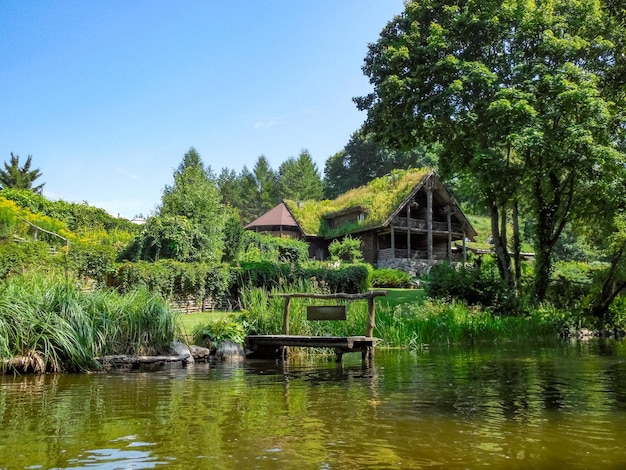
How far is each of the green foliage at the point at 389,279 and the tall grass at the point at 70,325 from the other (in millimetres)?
19462

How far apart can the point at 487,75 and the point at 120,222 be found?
2975cm

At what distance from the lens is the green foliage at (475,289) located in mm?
18844

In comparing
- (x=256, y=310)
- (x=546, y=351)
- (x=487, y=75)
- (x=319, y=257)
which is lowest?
(x=546, y=351)

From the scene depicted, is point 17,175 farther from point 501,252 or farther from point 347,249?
point 501,252

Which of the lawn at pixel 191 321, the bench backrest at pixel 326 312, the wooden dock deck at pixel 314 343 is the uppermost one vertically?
the bench backrest at pixel 326 312

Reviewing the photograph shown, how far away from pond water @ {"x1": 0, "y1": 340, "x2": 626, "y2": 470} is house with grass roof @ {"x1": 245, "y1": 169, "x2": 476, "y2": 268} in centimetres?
2826

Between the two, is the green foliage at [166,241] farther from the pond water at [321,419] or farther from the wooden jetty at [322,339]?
the pond water at [321,419]

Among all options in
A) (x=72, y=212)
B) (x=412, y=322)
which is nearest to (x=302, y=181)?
(x=72, y=212)

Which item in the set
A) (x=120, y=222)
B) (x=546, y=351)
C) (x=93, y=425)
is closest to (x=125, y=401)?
(x=93, y=425)

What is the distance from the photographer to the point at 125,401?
21.6ft

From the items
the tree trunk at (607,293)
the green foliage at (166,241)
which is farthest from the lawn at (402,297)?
the green foliage at (166,241)

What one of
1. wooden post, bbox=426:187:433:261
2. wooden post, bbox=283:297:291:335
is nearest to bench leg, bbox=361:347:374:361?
wooden post, bbox=283:297:291:335

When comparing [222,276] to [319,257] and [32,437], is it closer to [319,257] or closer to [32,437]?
[32,437]

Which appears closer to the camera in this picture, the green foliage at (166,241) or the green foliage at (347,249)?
the green foliage at (166,241)
